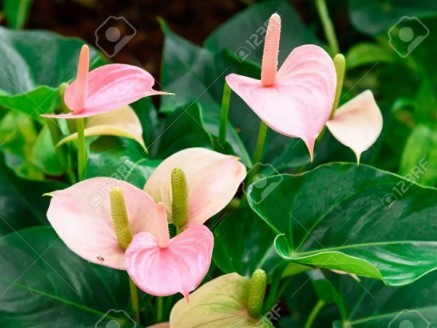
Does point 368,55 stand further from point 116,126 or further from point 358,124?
point 116,126

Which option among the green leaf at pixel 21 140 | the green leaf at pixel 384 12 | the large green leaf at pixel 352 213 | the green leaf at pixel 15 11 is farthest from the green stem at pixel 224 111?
the green leaf at pixel 15 11

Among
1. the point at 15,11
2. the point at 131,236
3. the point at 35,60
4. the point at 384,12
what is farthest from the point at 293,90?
the point at 15,11

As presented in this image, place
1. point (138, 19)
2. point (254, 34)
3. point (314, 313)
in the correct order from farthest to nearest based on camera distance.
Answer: point (138, 19) → point (254, 34) → point (314, 313)

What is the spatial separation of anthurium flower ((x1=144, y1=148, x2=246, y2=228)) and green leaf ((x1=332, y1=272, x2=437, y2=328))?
212 mm

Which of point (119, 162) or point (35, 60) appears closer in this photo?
point (119, 162)

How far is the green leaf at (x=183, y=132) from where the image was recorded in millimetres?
978

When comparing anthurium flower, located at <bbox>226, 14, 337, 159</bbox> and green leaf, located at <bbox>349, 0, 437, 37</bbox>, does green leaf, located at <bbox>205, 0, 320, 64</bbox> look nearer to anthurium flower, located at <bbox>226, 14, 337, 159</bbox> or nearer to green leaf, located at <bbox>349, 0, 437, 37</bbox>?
green leaf, located at <bbox>349, 0, 437, 37</bbox>

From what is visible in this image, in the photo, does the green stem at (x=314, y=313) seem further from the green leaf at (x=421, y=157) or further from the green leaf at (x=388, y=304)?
the green leaf at (x=421, y=157)

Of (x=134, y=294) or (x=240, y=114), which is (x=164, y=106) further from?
(x=134, y=294)

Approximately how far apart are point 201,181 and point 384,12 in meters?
0.80

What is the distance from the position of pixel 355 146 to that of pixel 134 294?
0.30 m

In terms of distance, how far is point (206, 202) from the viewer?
32.0 inches

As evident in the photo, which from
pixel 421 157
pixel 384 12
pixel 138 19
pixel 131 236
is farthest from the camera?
pixel 138 19

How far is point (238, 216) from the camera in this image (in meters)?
0.92
